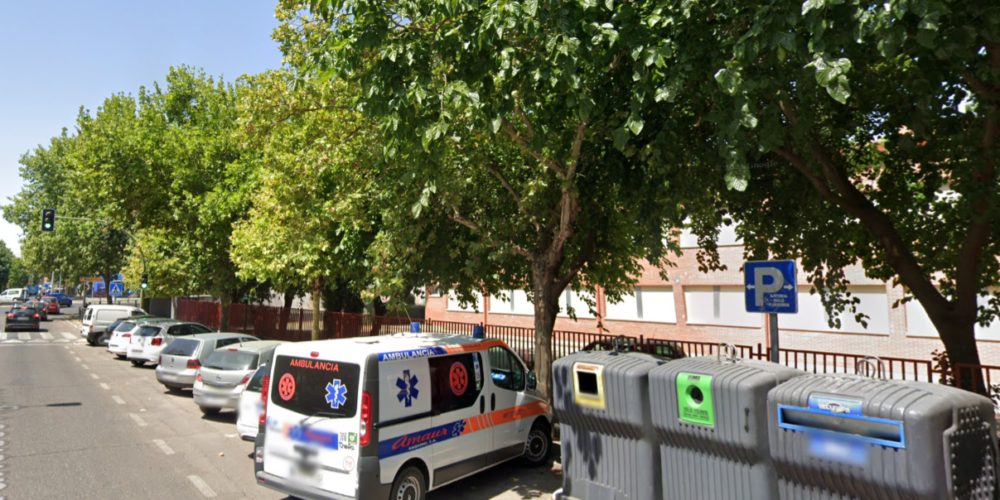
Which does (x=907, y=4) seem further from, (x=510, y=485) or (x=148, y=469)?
(x=148, y=469)

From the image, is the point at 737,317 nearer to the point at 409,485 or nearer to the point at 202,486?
the point at 409,485

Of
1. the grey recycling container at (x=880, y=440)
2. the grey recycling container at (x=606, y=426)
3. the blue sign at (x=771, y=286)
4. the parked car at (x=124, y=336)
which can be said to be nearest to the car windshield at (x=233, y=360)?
the grey recycling container at (x=606, y=426)

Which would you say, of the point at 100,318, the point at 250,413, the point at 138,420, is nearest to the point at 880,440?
the point at 250,413

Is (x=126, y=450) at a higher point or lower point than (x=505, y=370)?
lower

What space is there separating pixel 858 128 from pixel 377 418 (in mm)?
9042

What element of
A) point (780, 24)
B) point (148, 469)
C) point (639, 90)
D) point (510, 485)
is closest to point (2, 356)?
point (148, 469)

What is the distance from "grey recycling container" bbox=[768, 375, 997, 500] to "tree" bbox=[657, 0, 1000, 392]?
6.79 feet

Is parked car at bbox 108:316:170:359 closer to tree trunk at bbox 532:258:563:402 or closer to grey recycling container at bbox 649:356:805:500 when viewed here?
tree trunk at bbox 532:258:563:402

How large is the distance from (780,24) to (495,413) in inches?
202

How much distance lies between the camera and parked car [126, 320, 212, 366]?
713 inches

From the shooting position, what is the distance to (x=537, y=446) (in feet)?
26.7

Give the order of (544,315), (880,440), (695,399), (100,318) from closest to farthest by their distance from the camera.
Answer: (880,440) → (695,399) → (544,315) → (100,318)

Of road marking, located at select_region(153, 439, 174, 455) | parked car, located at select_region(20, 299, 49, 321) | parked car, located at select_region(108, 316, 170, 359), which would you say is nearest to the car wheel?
road marking, located at select_region(153, 439, 174, 455)

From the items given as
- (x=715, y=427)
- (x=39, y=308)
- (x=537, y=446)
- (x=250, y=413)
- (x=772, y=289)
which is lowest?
(x=537, y=446)
